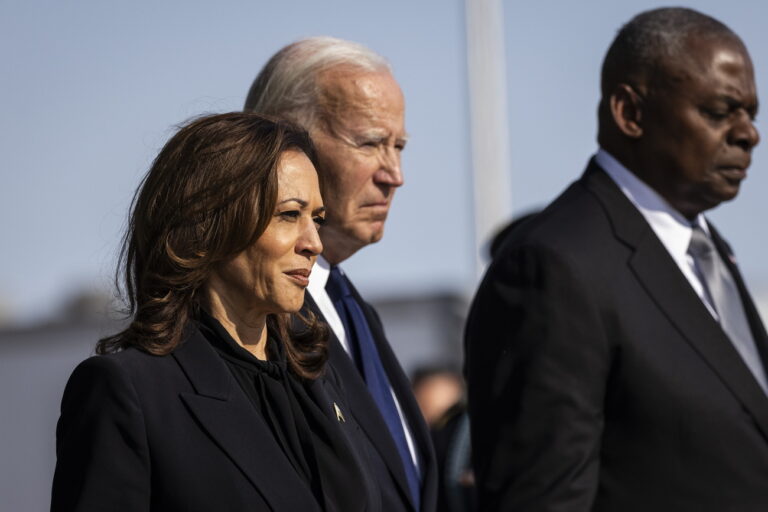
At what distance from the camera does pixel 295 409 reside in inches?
136

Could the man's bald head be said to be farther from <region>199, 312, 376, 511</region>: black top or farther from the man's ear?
<region>199, 312, 376, 511</region>: black top

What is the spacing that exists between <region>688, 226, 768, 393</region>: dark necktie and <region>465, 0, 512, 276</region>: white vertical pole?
956 cm

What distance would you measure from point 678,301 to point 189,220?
4.27 ft

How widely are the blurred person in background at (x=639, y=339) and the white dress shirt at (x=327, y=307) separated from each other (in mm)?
369

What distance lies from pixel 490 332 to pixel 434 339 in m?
6.34

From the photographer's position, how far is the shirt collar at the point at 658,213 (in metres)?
4.09

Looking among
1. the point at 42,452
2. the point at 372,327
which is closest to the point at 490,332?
the point at 372,327

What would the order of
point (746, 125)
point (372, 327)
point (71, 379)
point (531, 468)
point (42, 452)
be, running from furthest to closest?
point (42, 452) → point (372, 327) → point (746, 125) → point (531, 468) → point (71, 379)

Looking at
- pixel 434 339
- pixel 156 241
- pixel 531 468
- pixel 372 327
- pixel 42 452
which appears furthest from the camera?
pixel 434 339

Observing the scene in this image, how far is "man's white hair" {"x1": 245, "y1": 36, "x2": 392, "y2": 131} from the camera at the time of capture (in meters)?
4.43

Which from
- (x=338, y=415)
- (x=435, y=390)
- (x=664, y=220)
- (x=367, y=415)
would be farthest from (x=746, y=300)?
(x=435, y=390)

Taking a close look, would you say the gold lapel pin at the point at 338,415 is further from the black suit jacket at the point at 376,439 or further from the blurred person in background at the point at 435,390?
the blurred person in background at the point at 435,390

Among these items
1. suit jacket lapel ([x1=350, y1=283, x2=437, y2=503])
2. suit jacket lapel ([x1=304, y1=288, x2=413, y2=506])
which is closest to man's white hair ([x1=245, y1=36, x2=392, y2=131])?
suit jacket lapel ([x1=350, y1=283, x2=437, y2=503])

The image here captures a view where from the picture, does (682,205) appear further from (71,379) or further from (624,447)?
(71,379)
